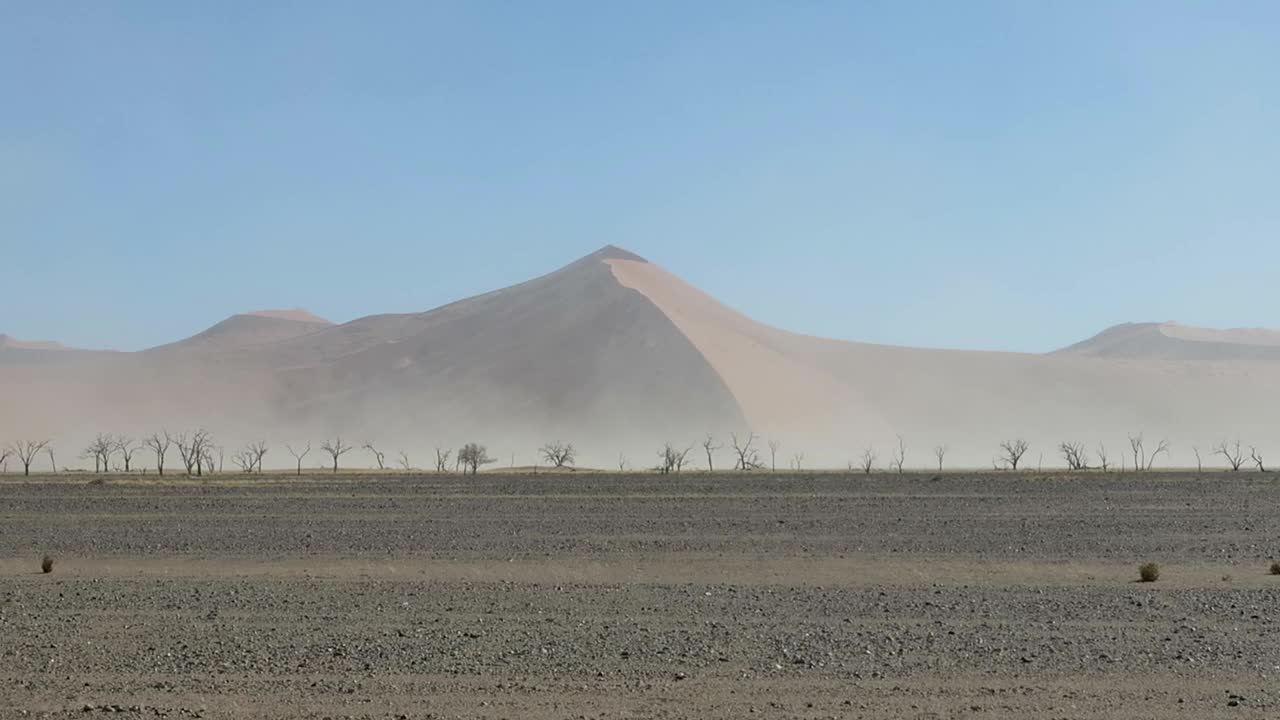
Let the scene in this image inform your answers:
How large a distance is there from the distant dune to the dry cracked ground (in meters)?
82.0

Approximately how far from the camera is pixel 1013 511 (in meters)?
31.2

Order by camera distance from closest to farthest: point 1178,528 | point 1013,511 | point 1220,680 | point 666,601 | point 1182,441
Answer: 1. point 1220,680
2. point 666,601
3. point 1178,528
4. point 1013,511
5. point 1182,441

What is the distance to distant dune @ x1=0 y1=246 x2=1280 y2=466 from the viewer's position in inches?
4914

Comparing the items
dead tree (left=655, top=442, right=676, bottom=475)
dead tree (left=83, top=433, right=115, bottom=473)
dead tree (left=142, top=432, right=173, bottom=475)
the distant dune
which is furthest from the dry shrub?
the distant dune

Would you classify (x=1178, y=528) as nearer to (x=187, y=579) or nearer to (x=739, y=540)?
(x=739, y=540)

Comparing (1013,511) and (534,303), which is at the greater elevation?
(534,303)

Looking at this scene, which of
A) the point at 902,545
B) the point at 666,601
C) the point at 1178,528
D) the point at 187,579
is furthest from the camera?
the point at 1178,528

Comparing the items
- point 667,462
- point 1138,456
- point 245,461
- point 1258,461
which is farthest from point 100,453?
point 1138,456

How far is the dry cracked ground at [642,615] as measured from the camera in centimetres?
1048

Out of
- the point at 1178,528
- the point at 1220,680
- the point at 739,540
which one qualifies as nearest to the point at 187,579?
the point at 739,540

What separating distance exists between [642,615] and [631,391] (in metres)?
121

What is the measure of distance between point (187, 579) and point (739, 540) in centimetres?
955

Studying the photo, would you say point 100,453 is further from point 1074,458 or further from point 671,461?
point 1074,458

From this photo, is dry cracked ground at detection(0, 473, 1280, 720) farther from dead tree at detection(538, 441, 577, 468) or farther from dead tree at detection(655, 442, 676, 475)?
dead tree at detection(538, 441, 577, 468)
